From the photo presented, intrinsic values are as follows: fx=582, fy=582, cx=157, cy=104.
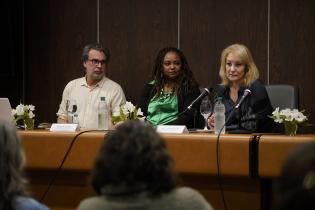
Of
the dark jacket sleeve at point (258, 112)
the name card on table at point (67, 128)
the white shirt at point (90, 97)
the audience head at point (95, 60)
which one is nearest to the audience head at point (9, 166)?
the name card on table at point (67, 128)

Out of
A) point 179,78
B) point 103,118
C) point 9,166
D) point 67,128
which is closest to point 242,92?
point 179,78

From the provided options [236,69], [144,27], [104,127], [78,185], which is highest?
[144,27]

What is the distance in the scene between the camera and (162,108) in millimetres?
4211

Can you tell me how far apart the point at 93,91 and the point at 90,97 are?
57mm

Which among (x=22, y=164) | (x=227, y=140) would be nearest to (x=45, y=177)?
(x=227, y=140)

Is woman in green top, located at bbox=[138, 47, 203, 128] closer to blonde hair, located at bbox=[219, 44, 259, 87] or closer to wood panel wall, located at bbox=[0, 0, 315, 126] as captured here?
blonde hair, located at bbox=[219, 44, 259, 87]

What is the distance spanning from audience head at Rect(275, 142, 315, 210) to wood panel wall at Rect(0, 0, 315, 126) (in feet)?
13.0

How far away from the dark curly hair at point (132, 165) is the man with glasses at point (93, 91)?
313 centimetres

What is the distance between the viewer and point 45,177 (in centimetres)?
323

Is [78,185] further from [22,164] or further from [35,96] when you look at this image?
[35,96]

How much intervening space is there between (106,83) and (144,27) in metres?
0.80

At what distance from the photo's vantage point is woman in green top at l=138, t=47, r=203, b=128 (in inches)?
163

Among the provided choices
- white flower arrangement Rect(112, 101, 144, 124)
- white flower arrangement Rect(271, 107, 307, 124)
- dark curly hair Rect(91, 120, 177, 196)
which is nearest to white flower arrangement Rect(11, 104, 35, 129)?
white flower arrangement Rect(112, 101, 144, 124)

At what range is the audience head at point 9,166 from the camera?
1549mm
